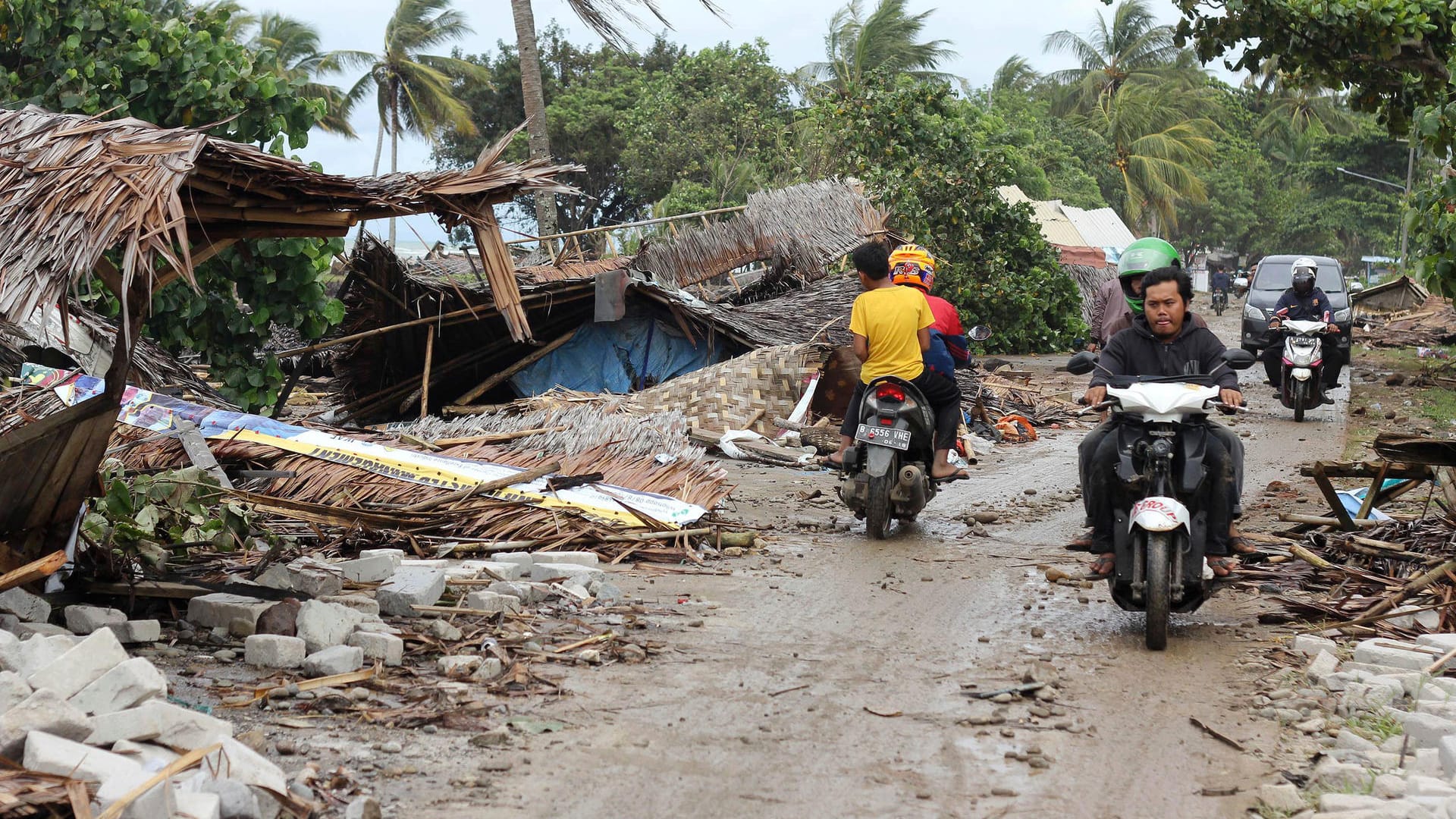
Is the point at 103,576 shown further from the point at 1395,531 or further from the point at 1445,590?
the point at 1395,531

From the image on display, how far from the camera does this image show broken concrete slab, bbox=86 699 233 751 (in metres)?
3.45

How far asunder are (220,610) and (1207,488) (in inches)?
166

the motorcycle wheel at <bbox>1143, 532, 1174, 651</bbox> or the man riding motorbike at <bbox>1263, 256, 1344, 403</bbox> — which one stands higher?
the man riding motorbike at <bbox>1263, 256, 1344, 403</bbox>

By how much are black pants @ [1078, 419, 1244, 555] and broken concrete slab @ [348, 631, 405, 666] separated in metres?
3.01

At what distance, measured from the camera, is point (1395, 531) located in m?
6.89

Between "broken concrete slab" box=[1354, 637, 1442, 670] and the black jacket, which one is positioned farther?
the black jacket

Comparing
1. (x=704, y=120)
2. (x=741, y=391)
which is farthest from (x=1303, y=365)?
(x=704, y=120)

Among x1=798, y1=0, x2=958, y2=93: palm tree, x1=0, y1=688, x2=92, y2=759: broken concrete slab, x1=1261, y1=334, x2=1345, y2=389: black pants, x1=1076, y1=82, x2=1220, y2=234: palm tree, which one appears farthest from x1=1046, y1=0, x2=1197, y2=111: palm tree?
x1=0, y1=688, x2=92, y2=759: broken concrete slab

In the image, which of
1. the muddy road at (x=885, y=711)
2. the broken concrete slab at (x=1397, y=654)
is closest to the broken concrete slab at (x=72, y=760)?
the muddy road at (x=885, y=711)

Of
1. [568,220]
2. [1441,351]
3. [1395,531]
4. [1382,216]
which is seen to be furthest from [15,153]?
[1382,216]

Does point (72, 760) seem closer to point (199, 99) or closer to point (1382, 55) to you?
point (199, 99)

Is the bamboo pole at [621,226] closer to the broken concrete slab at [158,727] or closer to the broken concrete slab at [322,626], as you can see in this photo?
the broken concrete slab at [322,626]

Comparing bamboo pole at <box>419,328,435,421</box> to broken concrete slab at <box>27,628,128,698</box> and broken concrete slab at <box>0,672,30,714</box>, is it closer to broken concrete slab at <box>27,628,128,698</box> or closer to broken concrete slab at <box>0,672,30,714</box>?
broken concrete slab at <box>27,628,128,698</box>

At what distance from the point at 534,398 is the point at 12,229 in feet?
26.9
